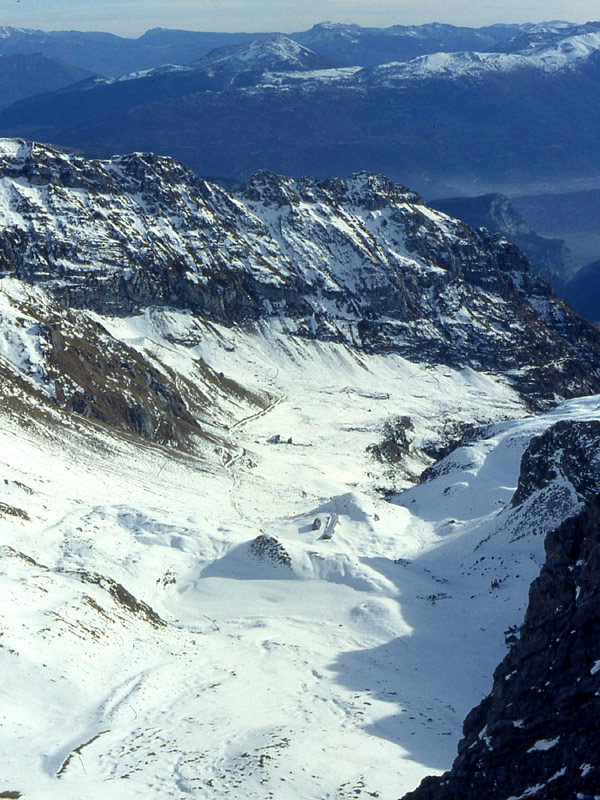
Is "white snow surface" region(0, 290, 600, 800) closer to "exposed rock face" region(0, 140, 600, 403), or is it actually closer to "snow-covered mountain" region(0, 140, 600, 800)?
"snow-covered mountain" region(0, 140, 600, 800)

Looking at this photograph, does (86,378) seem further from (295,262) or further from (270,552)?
(295,262)

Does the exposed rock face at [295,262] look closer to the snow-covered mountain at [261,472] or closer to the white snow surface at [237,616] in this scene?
the snow-covered mountain at [261,472]

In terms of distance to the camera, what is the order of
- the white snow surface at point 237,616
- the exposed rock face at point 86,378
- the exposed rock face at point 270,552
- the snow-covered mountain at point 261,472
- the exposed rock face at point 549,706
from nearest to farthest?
the exposed rock face at point 549,706
the white snow surface at point 237,616
the snow-covered mountain at point 261,472
the exposed rock face at point 270,552
the exposed rock face at point 86,378

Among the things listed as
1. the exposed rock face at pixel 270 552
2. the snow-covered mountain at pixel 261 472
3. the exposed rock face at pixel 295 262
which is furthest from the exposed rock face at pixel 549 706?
the exposed rock face at pixel 295 262

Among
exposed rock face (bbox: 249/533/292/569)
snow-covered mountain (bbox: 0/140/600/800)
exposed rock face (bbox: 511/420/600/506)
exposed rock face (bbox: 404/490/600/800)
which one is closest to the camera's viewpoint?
exposed rock face (bbox: 404/490/600/800)

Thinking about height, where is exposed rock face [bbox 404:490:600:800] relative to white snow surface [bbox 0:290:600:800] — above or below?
above

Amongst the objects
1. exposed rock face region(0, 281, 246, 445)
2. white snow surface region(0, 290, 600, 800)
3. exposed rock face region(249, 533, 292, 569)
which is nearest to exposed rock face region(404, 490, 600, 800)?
white snow surface region(0, 290, 600, 800)
